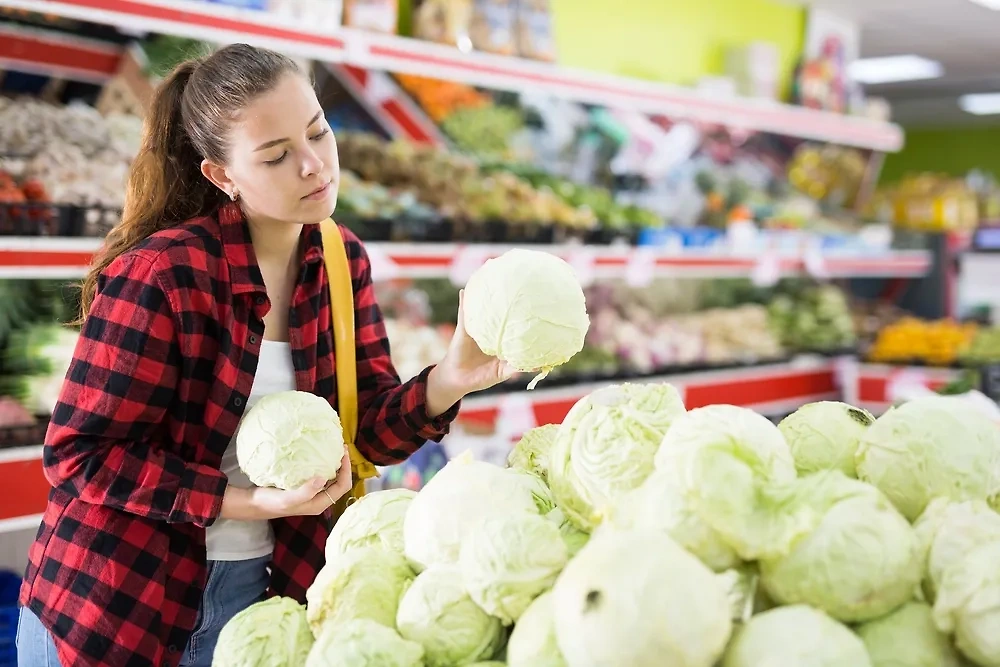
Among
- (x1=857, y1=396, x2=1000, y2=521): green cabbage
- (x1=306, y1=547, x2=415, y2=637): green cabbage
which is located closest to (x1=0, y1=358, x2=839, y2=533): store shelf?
(x1=306, y1=547, x2=415, y2=637): green cabbage

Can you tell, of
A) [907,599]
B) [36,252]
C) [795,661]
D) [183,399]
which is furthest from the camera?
[36,252]

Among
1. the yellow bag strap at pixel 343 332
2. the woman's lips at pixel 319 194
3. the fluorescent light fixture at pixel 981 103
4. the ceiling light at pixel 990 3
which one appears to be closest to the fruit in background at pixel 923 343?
the ceiling light at pixel 990 3

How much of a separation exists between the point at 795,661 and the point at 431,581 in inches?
17.0

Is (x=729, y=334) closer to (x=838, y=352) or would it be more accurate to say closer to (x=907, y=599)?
(x=838, y=352)

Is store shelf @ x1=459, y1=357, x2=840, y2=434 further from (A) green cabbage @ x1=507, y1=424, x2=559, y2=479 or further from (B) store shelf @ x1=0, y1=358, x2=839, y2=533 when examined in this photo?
(A) green cabbage @ x1=507, y1=424, x2=559, y2=479

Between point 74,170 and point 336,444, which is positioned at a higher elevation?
point 74,170

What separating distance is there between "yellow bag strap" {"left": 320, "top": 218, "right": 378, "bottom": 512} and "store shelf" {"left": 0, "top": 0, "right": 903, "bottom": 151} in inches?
56.7

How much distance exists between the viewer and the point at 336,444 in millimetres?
1801

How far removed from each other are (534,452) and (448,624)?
48 centimetres

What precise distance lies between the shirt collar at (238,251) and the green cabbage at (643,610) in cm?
102

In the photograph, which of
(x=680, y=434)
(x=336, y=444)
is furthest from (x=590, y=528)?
(x=336, y=444)

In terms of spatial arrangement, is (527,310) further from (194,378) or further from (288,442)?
(194,378)

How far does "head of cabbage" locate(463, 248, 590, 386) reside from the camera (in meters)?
1.62

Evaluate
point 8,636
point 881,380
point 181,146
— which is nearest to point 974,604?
point 181,146
